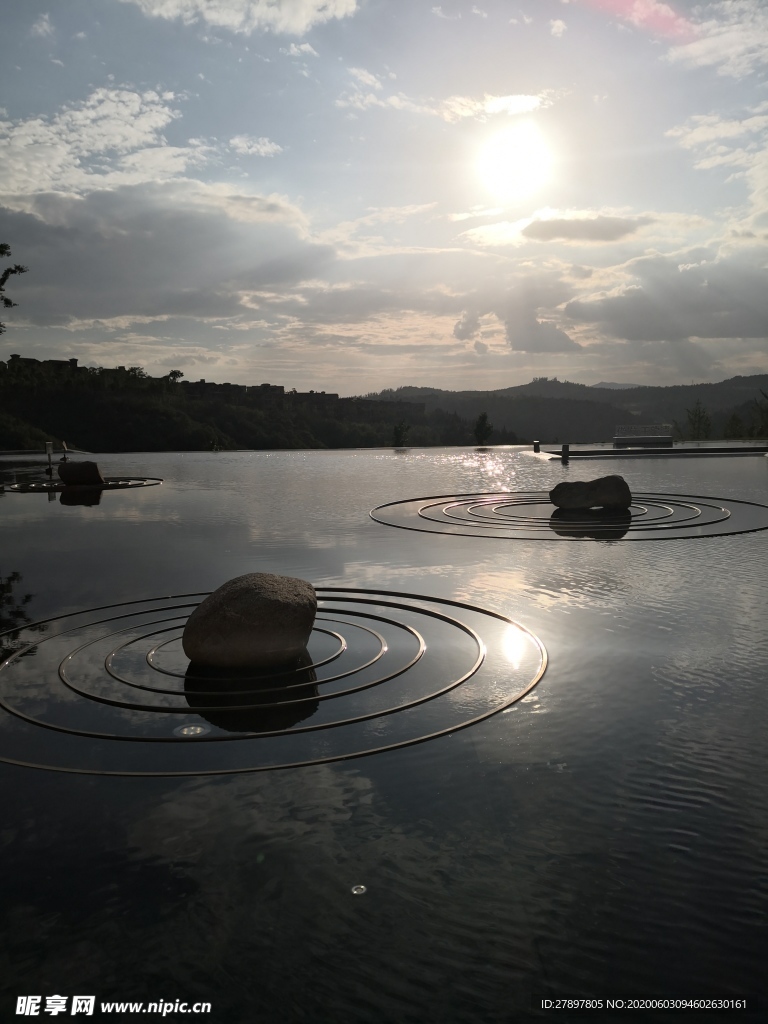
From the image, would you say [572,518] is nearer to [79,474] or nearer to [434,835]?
[434,835]

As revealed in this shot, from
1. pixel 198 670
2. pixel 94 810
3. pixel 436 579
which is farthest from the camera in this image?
A: pixel 436 579

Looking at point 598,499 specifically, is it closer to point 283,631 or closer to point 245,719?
point 283,631

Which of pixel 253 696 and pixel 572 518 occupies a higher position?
pixel 572 518

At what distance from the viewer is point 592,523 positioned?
46.6 ft

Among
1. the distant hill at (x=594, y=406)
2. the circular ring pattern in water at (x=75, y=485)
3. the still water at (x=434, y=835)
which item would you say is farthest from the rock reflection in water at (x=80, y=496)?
the distant hill at (x=594, y=406)

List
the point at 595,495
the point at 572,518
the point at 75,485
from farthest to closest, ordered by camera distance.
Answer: the point at 75,485 → the point at 595,495 → the point at 572,518

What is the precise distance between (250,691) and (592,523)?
31.1 ft

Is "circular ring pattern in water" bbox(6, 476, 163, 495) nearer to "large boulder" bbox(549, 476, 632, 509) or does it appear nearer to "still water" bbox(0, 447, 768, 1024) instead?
"large boulder" bbox(549, 476, 632, 509)

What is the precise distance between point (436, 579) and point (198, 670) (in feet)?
12.5

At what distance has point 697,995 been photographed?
9.45 feet

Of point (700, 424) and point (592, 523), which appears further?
point (700, 424)

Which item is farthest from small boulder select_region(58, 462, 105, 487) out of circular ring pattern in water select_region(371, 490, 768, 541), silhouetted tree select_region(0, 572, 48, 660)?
silhouetted tree select_region(0, 572, 48, 660)

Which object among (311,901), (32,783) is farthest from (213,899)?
(32,783)

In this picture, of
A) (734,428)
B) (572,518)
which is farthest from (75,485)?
(734,428)
